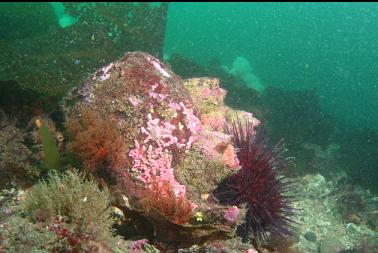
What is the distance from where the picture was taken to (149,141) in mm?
4719

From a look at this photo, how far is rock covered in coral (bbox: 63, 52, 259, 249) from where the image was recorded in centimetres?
432

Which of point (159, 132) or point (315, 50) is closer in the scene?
point (159, 132)

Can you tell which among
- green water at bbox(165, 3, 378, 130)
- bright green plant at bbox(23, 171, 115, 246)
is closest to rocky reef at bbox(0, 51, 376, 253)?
bright green plant at bbox(23, 171, 115, 246)

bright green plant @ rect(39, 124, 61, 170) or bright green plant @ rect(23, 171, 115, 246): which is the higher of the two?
bright green plant @ rect(39, 124, 61, 170)

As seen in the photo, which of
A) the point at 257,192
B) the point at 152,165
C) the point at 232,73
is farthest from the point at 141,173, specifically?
the point at 232,73

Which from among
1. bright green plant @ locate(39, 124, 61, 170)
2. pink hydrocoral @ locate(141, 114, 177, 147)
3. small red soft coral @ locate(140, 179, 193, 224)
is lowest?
small red soft coral @ locate(140, 179, 193, 224)

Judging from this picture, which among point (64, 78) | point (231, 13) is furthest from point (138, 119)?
point (231, 13)

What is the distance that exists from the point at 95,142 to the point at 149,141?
0.77 meters

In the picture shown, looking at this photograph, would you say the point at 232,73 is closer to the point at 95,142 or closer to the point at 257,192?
the point at 257,192

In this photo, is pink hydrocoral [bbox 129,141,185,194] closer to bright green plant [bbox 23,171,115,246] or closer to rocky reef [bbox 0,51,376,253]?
rocky reef [bbox 0,51,376,253]

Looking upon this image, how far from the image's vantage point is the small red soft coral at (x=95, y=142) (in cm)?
434

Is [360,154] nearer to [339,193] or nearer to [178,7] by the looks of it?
[339,193]

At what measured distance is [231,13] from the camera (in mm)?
105375

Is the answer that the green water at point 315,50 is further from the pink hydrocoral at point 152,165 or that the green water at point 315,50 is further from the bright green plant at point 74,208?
the bright green plant at point 74,208
